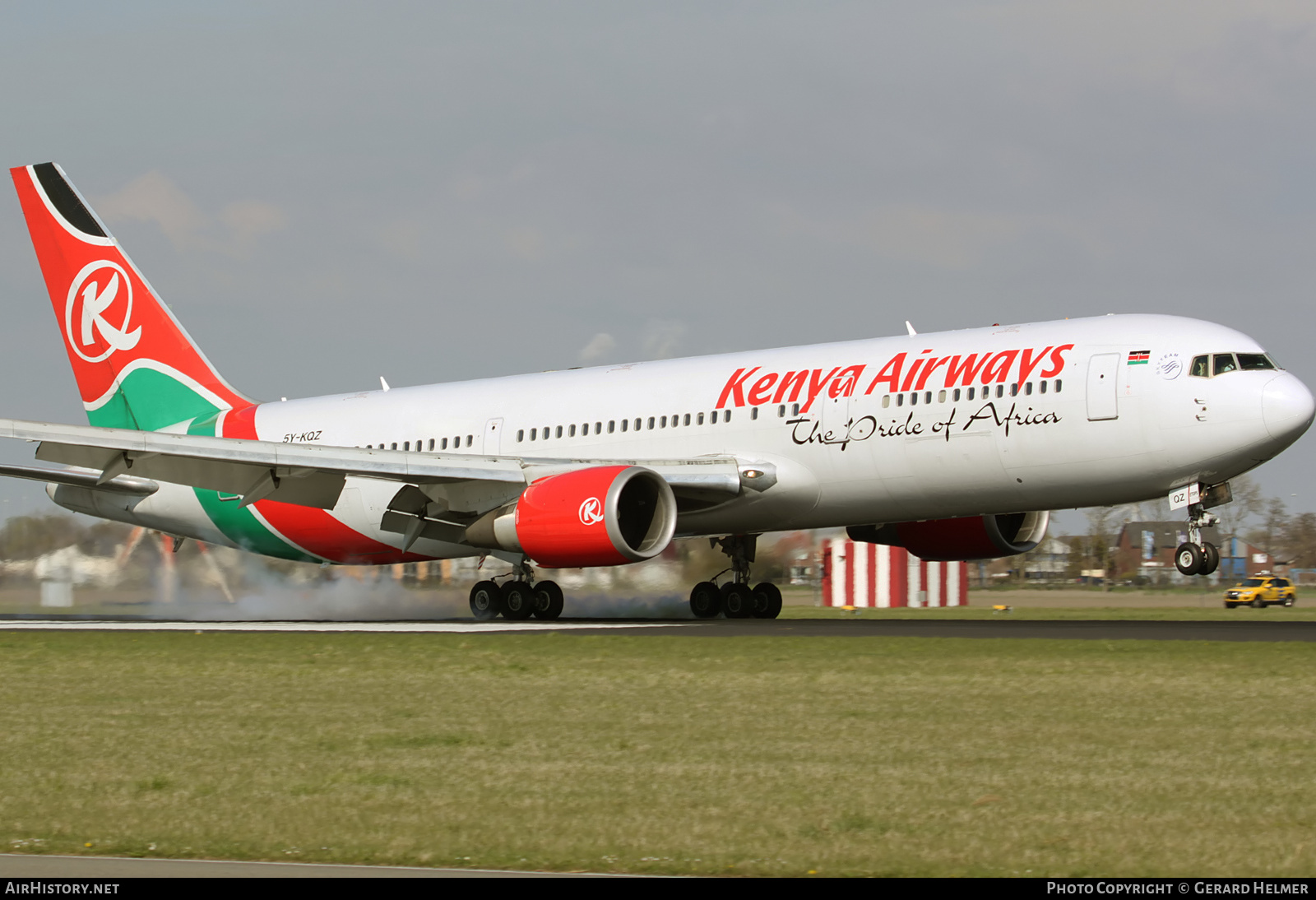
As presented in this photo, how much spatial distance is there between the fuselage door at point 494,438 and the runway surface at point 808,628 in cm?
Answer: 338

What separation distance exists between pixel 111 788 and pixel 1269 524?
80521 mm

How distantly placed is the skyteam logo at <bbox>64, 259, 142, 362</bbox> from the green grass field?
16.3 metres

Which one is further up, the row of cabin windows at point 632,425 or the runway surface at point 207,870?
the row of cabin windows at point 632,425

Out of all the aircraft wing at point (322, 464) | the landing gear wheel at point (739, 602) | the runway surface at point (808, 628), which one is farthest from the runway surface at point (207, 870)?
the landing gear wheel at point (739, 602)

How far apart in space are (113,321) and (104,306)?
36 cm

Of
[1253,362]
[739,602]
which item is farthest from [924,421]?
[739,602]

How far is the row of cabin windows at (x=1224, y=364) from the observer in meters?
22.2

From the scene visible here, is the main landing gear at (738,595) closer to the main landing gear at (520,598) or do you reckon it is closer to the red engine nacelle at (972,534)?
the red engine nacelle at (972,534)

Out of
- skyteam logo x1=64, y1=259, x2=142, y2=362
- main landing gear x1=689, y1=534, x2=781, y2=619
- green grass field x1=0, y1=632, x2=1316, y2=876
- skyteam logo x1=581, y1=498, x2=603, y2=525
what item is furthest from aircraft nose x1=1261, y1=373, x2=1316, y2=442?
skyteam logo x1=64, y1=259, x2=142, y2=362

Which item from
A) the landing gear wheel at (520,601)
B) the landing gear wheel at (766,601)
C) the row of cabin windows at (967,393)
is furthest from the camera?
the landing gear wheel at (766,601)

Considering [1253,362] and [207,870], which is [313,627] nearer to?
[1253,362]

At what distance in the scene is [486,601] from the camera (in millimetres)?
27297

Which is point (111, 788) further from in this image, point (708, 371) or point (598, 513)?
point (708, 371)

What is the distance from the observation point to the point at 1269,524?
8206 cm
